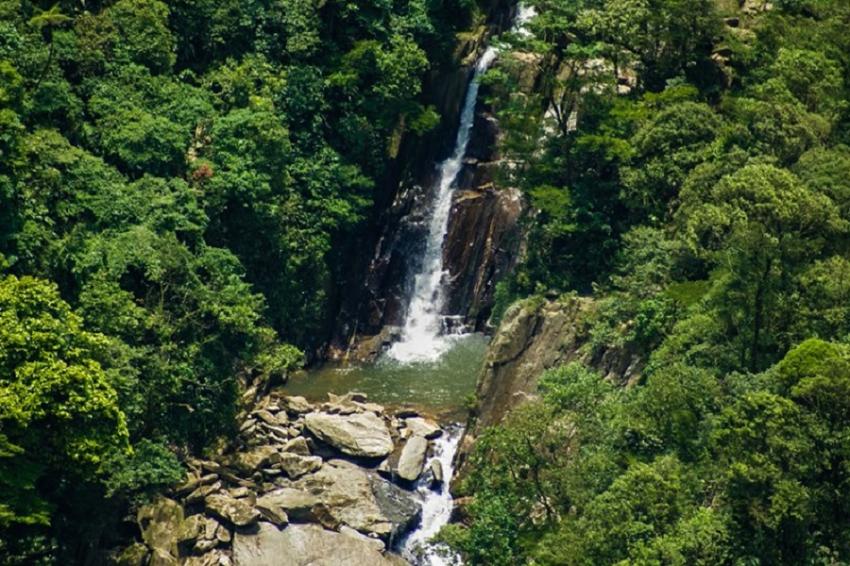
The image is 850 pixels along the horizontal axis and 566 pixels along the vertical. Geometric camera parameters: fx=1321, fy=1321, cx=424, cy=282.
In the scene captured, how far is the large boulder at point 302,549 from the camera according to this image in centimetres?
4988

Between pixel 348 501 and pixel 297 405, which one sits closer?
pixel 348 501

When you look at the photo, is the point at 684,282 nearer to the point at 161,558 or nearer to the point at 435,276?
the point at 435,276

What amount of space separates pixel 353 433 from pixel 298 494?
4.67m

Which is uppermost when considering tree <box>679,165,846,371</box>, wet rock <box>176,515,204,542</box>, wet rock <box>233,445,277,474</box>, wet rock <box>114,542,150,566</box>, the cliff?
tree <box>679,165,846,371</box>

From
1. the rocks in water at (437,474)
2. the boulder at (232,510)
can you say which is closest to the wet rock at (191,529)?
the boulder at (232,510)

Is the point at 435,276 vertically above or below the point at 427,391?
above

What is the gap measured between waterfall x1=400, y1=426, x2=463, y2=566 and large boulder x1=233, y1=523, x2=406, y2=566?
3.90 ft

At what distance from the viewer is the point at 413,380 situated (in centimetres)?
6350

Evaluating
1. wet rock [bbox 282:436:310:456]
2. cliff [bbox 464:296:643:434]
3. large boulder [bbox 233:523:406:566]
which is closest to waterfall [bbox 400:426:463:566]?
large boulder [bbox 233:523:406:566]

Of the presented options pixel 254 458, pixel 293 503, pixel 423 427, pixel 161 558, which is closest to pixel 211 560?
pixel 161 558

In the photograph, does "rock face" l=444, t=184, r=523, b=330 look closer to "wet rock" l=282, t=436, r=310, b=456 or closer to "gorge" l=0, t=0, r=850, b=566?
"gorge" l=0, t=0, r=850, b=566

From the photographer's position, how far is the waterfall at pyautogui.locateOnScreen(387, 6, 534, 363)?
6769cm

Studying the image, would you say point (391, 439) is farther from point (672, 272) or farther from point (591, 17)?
point (591, 17)

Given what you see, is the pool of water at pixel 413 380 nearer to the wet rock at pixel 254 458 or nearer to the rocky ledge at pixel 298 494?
the rocky ledge at pixel 298 494
